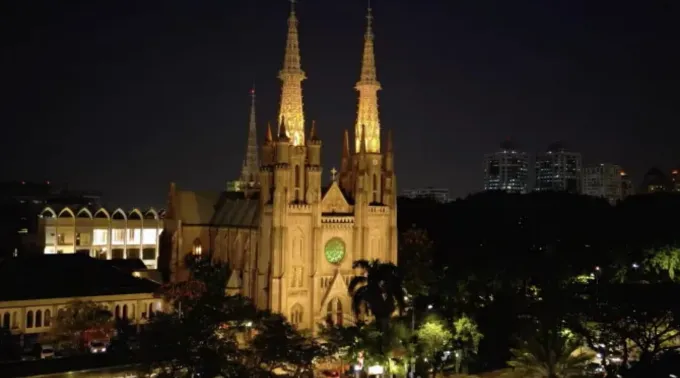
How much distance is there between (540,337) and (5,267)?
134ft

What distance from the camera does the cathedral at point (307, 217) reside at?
55812 mm

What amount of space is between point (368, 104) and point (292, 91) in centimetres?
718

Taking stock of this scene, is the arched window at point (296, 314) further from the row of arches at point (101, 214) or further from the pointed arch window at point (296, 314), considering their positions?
the row of arches at point (101, 214)

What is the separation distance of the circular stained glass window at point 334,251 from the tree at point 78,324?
1775 centimetres

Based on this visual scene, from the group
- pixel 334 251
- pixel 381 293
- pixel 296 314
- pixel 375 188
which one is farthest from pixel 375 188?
pixel 381 293

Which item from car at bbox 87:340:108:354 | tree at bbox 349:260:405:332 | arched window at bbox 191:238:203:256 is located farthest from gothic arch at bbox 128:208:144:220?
tree at bbox 349:260:405:332

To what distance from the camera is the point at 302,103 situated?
59.4 metres

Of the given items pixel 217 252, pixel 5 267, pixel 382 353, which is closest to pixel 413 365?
pixel 382 353

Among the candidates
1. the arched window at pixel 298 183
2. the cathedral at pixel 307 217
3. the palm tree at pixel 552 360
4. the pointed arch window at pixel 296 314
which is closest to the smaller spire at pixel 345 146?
the cathedral at pixel 307 217

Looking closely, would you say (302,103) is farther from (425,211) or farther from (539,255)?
(425,211)

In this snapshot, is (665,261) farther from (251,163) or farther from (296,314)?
(251,163)

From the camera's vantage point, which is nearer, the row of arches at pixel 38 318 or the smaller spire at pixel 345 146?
the row of arches at pixel 38 318

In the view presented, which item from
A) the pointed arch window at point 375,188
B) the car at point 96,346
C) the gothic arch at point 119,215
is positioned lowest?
the car at point 96,346

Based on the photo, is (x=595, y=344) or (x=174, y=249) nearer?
(x=595, y=344)
